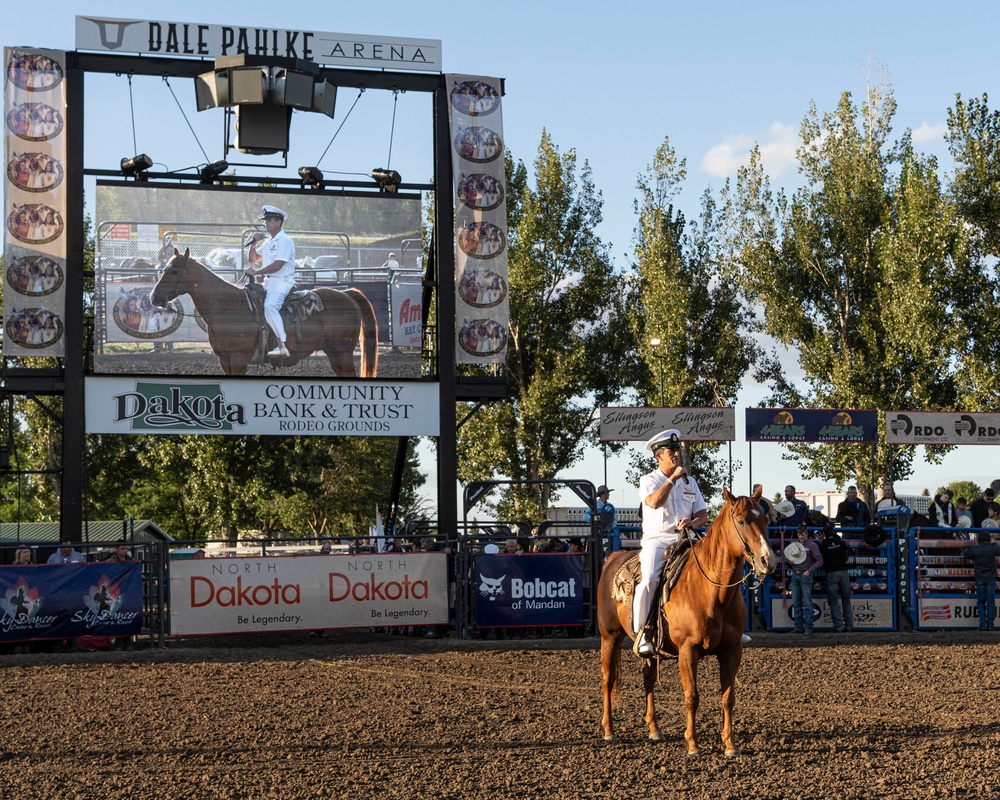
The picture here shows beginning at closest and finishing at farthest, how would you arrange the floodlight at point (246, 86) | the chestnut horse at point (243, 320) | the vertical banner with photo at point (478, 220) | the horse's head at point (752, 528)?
1. the horse's head at point (752, 528)
2. the floodlight at point (246, 86)
3. the chestnut horse at point (243, 320)
4. the vertical banner with photo at point (478, 220)

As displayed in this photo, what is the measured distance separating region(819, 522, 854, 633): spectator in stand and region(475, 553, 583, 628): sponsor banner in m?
4.41

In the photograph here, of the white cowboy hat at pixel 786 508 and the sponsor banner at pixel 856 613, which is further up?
the white cowboy hat at pixel 786 508

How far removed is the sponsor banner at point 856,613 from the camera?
68.1 ft

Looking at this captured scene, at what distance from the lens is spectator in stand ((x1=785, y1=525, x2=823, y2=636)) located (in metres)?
20.1

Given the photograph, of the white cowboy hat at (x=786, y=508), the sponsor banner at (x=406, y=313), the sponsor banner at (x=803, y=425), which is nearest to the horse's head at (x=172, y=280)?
the sponsor banner at (x=406, y=313)

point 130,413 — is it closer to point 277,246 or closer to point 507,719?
point 277,246

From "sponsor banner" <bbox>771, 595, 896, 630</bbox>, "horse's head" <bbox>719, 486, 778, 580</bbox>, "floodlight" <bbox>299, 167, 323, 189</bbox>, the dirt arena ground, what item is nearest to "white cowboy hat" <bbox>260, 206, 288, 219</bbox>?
"floodlight" <bbox>299, 167, 323, 189</bbox>

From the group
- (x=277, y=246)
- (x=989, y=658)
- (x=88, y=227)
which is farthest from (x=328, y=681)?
(x=88, y=227)

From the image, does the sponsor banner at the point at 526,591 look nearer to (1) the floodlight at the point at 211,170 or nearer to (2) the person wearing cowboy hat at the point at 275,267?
(2) the person wearing cowboy hat at the point at 275,267

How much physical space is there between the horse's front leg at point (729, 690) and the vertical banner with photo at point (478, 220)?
1478 centimetres

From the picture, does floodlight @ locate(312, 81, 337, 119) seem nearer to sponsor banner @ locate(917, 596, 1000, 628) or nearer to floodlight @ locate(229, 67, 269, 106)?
floodlight @ locate(229, 67, 269, 106)

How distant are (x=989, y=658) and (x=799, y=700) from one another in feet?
18.3

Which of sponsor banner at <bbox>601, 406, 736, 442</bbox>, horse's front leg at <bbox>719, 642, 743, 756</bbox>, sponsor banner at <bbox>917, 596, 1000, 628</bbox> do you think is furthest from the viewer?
sponsor banner at <bbox>601, 406, 736, 442</bbox>

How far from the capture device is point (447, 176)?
23734 mm
